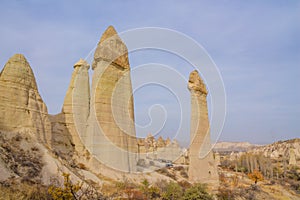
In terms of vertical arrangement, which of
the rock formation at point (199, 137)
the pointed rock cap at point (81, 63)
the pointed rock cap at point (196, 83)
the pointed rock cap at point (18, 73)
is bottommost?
the rock formation at point (199, 137)

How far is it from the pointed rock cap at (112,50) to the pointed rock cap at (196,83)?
Result: 16.7 feet

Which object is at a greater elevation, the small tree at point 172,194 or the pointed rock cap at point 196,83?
the pointed rock cap at point 196,83

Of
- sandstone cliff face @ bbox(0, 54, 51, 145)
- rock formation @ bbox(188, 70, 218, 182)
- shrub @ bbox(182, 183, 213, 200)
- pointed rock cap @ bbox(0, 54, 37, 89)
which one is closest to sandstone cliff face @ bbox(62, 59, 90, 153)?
sandstone cliff face @ bbox(0, 54, 51, 145)

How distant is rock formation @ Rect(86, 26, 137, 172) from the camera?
56.1ft

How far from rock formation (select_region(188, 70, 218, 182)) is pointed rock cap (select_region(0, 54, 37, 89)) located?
10887 mm

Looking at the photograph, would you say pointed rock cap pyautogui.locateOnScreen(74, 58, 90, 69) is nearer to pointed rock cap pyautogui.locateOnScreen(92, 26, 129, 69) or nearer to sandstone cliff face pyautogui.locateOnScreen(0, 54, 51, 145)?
pointed rock cap pyautogui.locateOnScreen(92, 26, 129, 69)

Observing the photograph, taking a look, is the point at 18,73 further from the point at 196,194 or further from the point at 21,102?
the point at 196,194

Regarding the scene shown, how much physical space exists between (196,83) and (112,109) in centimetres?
663

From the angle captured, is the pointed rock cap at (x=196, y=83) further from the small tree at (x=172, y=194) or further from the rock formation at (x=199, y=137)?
the small tree at (x=172, y=194)

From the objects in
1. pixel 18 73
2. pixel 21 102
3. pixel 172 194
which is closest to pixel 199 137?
pixel 172 194

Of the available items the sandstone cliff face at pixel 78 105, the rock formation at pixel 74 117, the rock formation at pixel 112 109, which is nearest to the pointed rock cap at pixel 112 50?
the rock formation at pixel 112 109

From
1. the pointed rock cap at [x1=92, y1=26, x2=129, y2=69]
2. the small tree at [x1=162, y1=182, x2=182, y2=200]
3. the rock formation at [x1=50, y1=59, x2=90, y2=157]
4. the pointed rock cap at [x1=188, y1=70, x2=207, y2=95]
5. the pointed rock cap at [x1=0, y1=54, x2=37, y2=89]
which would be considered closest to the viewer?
the pointed rock cap at [x1=0, y1=54, x2=37, y2=89]

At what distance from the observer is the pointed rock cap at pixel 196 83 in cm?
1949

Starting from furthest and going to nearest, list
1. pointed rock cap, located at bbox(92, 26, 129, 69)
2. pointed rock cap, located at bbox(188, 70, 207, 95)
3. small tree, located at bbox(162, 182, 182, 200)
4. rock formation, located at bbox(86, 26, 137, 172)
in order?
pointed rock cap, located at bbox(188, 70, 207, 95) < pointed rock cap, located at bbox(92, 26, 129, 69) < rock formation, located at bbox(86, 26, 137, 172) < small tree, located at bbox(162, 182, 182, 200)
